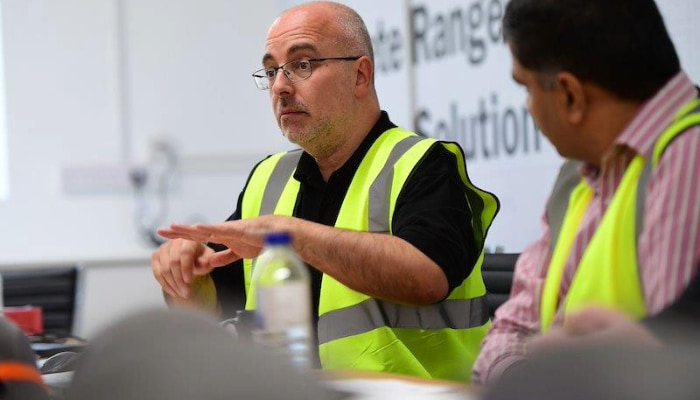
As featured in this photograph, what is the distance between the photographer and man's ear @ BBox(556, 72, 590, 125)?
1390 mm

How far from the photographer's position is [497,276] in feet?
7.61

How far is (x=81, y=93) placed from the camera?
6066 mm

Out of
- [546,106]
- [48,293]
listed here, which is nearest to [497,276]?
[546,106]

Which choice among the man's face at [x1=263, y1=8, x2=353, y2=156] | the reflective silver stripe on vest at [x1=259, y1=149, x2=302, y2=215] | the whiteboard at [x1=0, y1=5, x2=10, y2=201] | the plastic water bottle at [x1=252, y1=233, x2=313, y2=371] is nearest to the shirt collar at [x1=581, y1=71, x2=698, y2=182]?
the plastic water bottle at [x1=252, y1=233, x2=313, y2=371]

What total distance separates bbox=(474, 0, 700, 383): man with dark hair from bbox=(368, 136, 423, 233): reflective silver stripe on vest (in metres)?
0.77

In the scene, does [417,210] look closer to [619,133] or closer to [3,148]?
[619,133]

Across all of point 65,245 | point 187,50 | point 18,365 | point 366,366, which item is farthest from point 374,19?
point 18,365

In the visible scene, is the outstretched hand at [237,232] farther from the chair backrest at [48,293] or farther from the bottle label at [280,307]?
the chair backrest at [48,293]

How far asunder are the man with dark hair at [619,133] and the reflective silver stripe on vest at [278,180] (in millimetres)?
1153

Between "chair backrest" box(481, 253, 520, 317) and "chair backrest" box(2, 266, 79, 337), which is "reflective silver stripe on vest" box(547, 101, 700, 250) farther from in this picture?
"chair backrest" box(2, 266, 79, 337)

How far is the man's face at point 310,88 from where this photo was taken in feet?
7.98

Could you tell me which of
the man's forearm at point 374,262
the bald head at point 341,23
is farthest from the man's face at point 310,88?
the man's forearm at point 374,262

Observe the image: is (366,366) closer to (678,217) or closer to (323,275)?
(323,275)

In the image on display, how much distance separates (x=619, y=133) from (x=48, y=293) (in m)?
3.12
